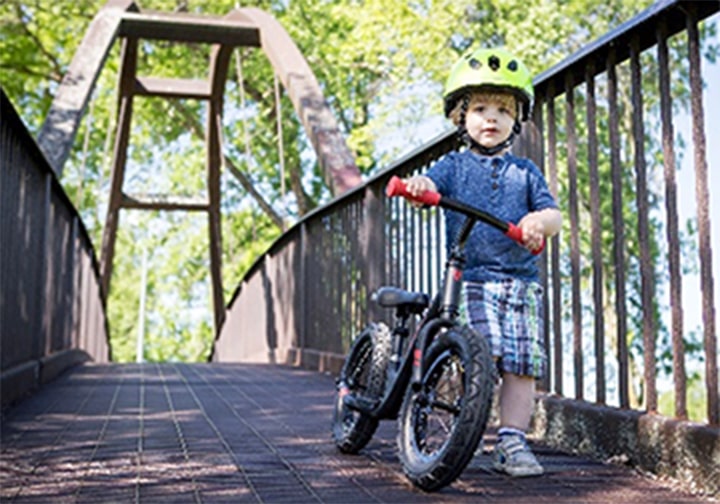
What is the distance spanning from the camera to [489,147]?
9.99 feet

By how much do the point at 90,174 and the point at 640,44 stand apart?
2524 centimetres

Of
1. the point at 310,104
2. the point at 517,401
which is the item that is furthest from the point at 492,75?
the point at 310,104

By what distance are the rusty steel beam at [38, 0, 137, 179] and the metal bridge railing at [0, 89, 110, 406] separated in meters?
0.77

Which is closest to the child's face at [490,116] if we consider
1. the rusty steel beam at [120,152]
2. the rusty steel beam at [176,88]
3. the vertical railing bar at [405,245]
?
the vertical railing bar at [405,245]

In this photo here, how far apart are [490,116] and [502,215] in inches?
11.8

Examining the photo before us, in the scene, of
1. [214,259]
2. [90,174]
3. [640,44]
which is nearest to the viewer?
[640,44]

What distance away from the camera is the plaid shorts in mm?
2939

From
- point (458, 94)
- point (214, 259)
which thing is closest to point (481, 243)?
point (458, 94)

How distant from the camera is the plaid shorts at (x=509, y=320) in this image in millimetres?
2939

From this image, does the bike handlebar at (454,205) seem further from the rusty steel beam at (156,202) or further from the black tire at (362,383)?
the rusty steel beam at (156,202)

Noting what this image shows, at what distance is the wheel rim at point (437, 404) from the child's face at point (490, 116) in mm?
701

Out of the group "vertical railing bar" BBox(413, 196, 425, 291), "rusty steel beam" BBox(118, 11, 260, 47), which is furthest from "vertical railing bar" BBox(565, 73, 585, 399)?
"rusty steel beam" BBox(118, 11, 260, 47)

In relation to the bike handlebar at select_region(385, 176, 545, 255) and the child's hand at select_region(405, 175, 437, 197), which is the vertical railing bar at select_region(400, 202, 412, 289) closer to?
the child's hand at select_region(405, 175, 437, 197)

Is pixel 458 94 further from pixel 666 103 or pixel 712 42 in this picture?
pixel 712 42
